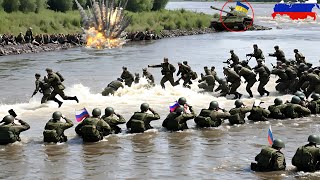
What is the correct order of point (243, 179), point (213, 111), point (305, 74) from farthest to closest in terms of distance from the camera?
point (305, 74), point (213, 111), point (243, 179)

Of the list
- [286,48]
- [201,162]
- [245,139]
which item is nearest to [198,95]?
[245,139]

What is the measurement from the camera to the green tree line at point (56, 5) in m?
72.7

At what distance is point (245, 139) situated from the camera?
19.9 meters

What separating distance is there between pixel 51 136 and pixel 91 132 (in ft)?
3.96

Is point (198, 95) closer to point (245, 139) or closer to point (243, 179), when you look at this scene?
point (245, 139)

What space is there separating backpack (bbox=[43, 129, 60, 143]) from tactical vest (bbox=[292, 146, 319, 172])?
734cm

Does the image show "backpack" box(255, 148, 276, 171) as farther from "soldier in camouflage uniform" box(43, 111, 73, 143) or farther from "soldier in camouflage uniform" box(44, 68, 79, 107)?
"soldier in camouflage uniform" box(44, 68, 79, 107)

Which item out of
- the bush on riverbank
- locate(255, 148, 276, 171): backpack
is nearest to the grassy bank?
the bush on riverbank

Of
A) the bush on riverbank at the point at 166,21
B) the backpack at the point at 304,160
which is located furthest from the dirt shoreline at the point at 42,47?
the backpack at the point at 304,160

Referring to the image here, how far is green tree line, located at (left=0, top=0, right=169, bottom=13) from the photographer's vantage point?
238ft

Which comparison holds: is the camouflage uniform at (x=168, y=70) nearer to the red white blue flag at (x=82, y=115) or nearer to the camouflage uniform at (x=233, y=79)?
the camouflage uniform at (x=233, y=79)

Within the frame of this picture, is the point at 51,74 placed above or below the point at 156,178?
above

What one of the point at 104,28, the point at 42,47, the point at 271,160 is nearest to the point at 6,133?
the point at 271,160

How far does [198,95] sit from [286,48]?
3119 centimetres
